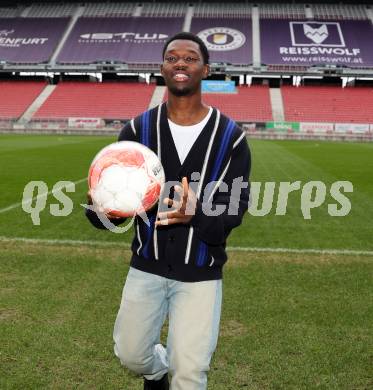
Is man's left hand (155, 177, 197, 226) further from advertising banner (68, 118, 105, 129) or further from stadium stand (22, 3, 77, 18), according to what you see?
stadium stand (22, 3, 77, 18)

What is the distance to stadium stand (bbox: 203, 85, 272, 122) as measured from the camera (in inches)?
1625

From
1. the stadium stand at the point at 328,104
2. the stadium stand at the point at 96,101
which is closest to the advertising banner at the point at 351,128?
the stadium stand at the point at 328,104

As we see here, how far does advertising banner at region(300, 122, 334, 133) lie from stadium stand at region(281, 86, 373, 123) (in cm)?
333

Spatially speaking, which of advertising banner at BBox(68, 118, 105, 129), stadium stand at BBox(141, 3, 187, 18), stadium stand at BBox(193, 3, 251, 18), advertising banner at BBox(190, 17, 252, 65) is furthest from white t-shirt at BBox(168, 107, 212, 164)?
stadium stand at BBox(141, 3, 187, 18)

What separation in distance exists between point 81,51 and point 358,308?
47.8 meters

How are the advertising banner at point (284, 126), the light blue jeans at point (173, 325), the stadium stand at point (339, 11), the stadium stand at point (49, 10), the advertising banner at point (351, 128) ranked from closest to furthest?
the light blue jeans at point (173, 325) → the advertising banner at point (351, 128) → the advertising banner at point (284, 126) → the stadium stand at point (339, 11) → the stadium stand at point (49, 10)

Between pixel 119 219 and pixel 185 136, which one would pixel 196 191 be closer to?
pixel 185 136

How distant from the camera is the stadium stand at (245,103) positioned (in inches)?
1625

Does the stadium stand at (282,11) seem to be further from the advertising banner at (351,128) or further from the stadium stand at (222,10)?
the advertising banner at (351,128)

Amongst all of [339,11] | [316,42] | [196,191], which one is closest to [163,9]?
[316,42]

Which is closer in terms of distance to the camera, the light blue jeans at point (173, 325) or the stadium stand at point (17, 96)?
the light blue jeans at point (173, 325)

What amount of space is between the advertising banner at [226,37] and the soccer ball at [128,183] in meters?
44.6

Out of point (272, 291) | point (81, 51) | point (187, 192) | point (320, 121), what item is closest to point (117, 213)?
point (187, 192)

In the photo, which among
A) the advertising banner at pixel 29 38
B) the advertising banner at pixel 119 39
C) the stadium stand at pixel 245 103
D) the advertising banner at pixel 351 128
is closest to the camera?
the advertising banner at pixel 351 128
